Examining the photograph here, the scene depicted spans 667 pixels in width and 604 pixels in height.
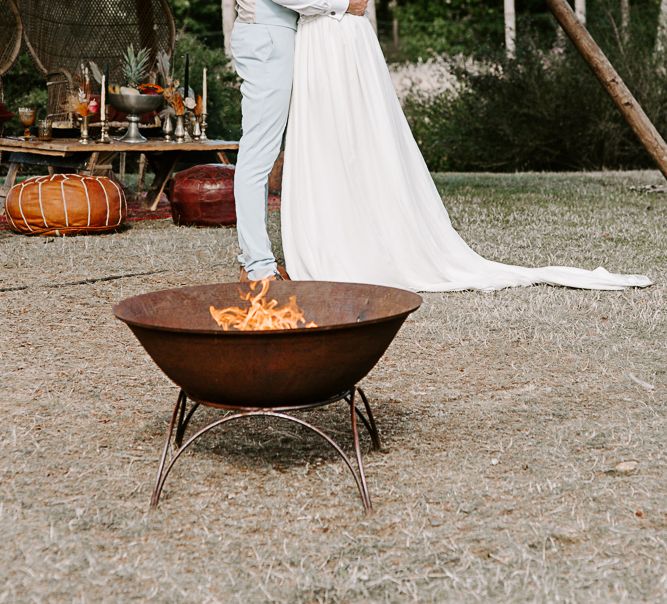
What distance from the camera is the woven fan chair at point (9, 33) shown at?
352 inches

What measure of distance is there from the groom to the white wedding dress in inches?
3.7

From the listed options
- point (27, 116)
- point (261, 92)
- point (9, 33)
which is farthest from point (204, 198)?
point (9, 33)

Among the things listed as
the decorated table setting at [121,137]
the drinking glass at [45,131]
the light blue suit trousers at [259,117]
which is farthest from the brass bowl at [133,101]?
the light blue suit trousers at [259,117]

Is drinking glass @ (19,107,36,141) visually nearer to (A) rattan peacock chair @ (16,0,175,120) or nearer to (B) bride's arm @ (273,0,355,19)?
(A) rattan peacock chair @ (16,0,175,120)

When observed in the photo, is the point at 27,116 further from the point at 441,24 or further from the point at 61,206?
the point at 441,24

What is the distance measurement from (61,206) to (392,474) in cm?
471

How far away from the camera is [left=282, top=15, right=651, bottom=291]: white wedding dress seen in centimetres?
477

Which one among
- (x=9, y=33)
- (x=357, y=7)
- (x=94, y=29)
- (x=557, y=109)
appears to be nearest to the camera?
(x=357, y=7)

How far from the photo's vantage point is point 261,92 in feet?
15.1

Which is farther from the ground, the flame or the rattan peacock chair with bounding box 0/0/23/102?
the rattan peacock chair with bounding box 0/0/23/102

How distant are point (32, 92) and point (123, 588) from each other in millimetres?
12134

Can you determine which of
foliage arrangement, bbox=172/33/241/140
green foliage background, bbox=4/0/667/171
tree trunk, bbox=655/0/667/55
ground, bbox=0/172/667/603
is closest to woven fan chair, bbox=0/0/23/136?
foliage arrangement, bbox=172/33/241/140

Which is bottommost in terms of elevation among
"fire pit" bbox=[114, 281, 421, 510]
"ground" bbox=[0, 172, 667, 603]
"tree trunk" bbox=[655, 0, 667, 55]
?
"ground" bbox=[0, 172, 667, 603]

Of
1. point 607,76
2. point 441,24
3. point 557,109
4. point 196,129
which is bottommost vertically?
point 557,109
